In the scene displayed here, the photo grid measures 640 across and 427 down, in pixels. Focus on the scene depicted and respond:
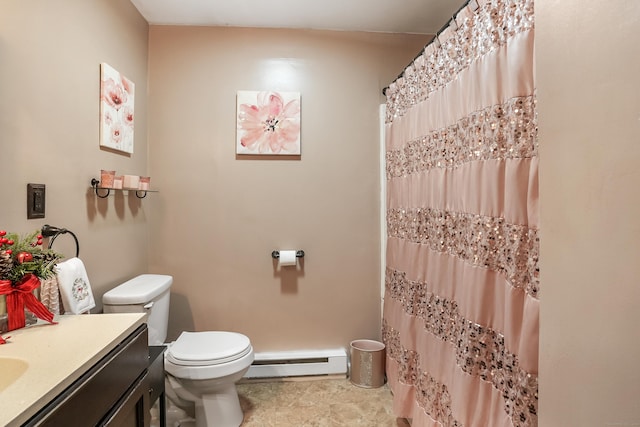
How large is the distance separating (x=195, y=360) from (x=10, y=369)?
928mm

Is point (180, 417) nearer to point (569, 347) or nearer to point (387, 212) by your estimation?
point (387, 212)

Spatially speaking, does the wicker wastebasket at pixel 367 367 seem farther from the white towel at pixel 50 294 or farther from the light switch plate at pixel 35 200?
the light switch plate at pixel 35 200

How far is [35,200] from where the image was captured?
52.7 inches

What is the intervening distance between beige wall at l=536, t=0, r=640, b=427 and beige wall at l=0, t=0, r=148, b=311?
167 centimetres

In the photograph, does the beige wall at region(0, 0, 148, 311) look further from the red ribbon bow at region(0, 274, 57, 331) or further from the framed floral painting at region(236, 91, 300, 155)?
the framed floral painting at region(236, 91, 300, 155)

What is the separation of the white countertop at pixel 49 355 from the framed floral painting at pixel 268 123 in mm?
1475

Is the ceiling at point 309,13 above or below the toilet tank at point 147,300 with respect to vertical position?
above

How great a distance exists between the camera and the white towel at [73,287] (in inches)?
53.3

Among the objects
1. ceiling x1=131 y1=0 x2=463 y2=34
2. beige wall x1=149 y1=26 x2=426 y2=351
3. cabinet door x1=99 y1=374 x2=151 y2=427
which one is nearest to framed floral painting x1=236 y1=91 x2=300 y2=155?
beige wall x1=149 y1=26 x2=426 y2=351

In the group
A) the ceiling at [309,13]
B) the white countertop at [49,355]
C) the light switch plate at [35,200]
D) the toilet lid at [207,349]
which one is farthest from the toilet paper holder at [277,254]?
the ceiling at [309,13]

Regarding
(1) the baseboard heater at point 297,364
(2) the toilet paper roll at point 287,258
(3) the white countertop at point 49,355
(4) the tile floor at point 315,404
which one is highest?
(2) the toilet paper roll at point 287,258

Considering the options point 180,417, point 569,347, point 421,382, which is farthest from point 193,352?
point 569,347

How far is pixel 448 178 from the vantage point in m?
1.51

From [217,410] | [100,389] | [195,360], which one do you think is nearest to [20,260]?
[100,389]
